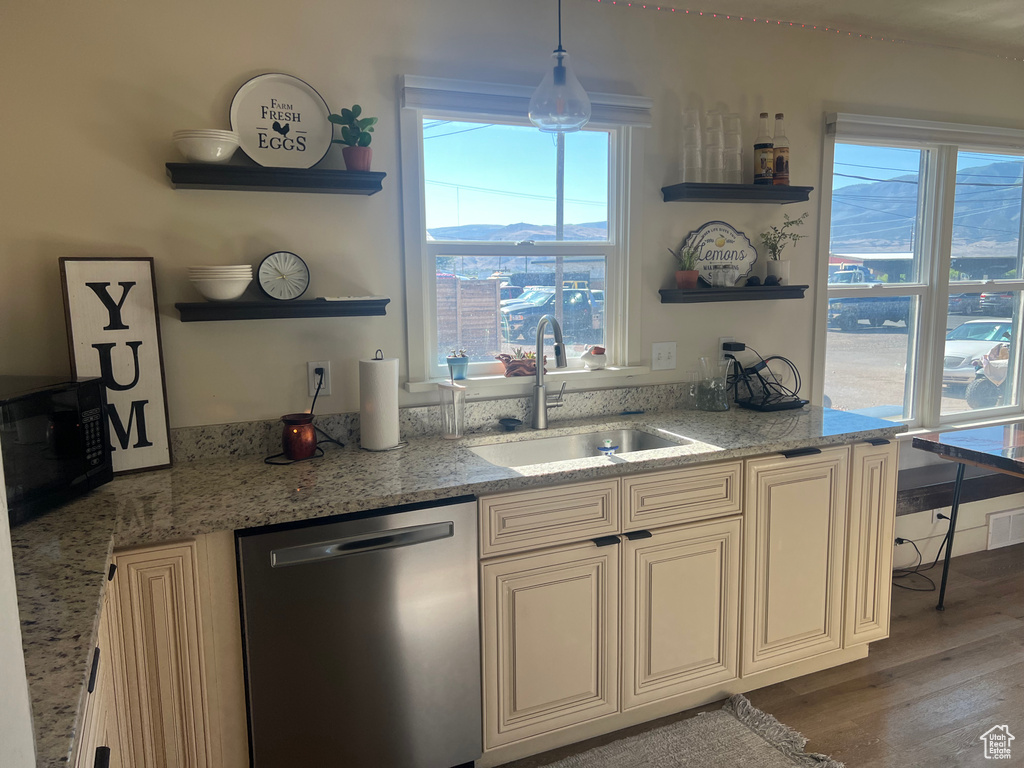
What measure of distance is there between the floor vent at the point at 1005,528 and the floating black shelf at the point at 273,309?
3.38 m

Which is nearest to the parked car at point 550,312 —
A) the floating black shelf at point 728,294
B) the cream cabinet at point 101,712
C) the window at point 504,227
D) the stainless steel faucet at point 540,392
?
the window at point 504,227

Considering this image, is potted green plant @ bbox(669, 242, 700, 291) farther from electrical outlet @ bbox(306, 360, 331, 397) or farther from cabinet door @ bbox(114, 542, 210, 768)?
cabinet door @ bbox(114, 542, 210, 768)

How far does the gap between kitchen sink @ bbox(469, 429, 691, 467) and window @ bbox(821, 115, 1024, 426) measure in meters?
1.18

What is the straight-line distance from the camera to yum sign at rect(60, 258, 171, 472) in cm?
191

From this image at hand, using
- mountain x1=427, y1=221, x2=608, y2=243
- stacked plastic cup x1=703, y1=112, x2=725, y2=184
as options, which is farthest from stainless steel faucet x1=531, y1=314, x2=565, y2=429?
stacked plastic cup x1=703, y1=112, x2=725, y2=184

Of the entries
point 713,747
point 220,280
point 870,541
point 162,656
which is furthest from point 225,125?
point 870,541

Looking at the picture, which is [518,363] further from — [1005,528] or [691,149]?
[1005,528]

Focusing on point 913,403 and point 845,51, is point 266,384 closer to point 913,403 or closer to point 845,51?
point 845,51

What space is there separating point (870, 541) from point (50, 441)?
259cm

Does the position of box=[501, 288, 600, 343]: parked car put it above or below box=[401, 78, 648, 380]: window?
below

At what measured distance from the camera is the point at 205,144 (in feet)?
6.38

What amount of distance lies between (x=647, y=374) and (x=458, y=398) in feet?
2.79

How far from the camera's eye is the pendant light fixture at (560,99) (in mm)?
1907

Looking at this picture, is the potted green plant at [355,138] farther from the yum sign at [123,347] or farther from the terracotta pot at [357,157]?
the yum sign at [123,347]
